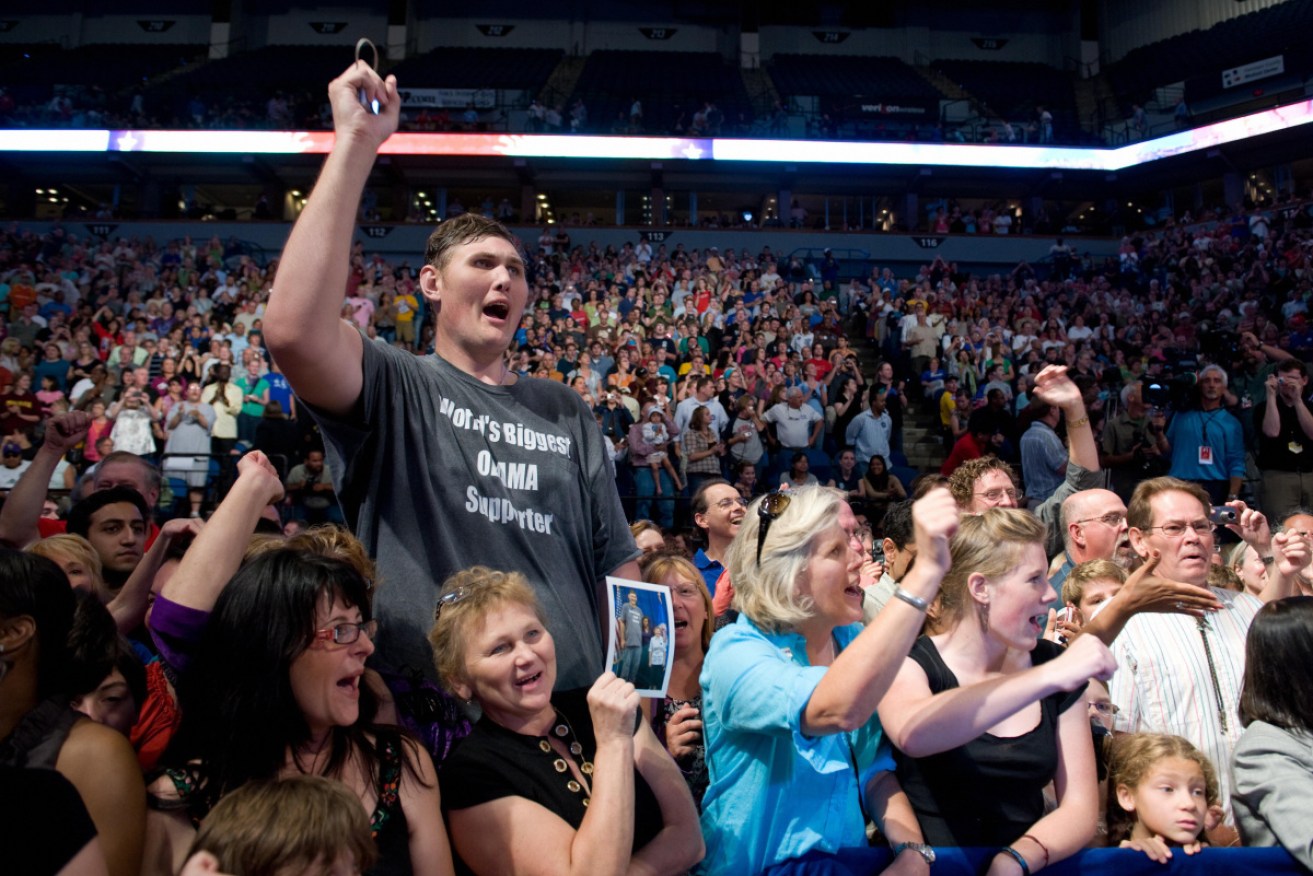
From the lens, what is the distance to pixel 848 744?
239 cm

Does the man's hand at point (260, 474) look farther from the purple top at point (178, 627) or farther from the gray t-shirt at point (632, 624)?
the gray t-shirt at point (632, 624)

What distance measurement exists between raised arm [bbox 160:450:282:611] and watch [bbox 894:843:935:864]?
157 cm

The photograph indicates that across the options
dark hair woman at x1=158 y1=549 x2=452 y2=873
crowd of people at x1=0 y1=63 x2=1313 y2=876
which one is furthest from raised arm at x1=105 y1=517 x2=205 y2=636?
dark hair woman at x1=158 y1=549 x2=452 y2=873

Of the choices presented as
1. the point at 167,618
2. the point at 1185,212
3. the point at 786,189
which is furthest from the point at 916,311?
the point at 167,618

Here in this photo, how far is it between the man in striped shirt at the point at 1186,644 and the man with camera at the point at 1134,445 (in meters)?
5.54

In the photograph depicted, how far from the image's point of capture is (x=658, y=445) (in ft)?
30.2

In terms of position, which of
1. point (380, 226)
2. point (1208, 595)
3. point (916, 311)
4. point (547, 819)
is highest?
point (380, 226)

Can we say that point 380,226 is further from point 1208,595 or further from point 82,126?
point 1208,595

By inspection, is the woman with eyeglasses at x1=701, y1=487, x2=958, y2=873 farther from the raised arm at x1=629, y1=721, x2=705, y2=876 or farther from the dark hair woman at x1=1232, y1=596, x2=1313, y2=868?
the dark hair woman at x1=1232, y1=596, x2=1313, y2=868

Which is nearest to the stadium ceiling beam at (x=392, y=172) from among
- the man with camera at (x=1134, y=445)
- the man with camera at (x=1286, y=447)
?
the man with camera at (x=1134, y=445)

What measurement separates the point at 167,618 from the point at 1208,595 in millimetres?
2241

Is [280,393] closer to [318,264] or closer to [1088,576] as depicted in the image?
Result: [1088,576]

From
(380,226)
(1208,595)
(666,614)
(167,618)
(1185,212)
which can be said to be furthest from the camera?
(1185,212)

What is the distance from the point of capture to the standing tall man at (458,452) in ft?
6.43
